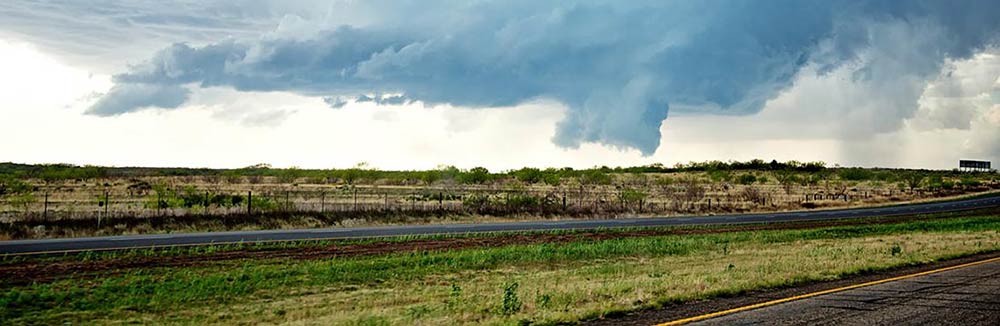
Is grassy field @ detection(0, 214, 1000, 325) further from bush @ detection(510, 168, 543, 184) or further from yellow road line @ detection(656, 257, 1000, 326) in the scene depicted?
bush @ detection(510, 168, 543, 184)

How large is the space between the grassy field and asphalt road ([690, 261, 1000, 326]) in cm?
196

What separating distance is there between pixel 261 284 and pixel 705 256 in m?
14.7

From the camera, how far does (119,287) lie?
1864cm

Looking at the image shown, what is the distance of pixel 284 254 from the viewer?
87.9 feet

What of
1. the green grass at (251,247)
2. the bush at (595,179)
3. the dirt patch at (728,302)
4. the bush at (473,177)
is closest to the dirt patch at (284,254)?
the green grass at (251,247)

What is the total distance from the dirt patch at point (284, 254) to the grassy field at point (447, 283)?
0.64 m

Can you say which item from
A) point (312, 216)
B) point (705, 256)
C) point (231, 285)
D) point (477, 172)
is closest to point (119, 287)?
point (231, 285)

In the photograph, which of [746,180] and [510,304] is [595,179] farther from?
[510,304]

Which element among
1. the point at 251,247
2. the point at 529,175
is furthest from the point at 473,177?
the point at 251,247

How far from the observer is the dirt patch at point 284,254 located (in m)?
21.1

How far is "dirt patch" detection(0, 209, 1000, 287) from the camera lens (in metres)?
21.1

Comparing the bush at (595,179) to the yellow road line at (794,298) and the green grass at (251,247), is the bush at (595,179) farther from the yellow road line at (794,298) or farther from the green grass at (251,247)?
the yellow road line at (794,298)

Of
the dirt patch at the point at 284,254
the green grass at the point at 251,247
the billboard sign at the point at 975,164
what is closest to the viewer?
the dirt patch at the point at 284,254

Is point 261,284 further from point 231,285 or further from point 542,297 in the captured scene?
point 542,297
